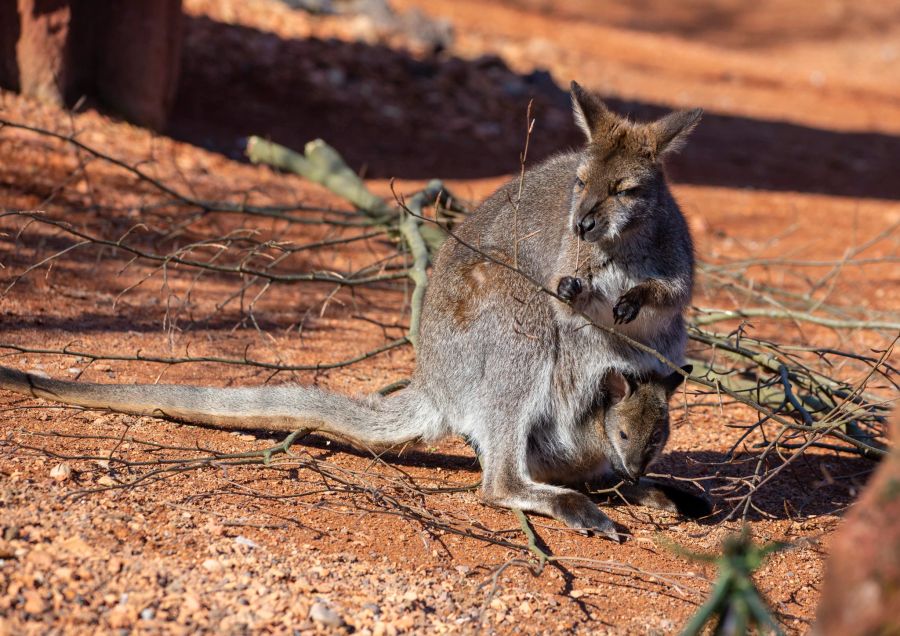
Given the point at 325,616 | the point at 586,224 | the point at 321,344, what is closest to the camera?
the point at 325,616

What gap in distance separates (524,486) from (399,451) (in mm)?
685

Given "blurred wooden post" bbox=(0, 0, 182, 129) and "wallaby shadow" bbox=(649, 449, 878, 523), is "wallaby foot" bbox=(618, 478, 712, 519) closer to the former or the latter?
"wallaby shadow" bbox=(649, 449, 878, 523)

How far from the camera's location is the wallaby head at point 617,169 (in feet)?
13.4

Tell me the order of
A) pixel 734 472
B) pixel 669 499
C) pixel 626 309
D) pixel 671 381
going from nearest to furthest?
pixel 626 309, pixel 671 381, pixel 669 499, pixel 734 472

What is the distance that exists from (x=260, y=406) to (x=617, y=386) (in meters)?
1.60

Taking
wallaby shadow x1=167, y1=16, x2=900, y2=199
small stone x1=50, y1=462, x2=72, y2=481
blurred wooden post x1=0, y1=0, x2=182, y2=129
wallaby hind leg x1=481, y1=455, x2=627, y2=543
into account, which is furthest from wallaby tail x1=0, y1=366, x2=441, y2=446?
wallaby shadow x1=167, y1=16, x2=900, y2=199

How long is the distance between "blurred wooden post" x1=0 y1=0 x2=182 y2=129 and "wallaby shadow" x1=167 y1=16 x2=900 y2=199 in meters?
0.60

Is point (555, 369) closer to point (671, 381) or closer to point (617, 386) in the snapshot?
point (617, 386)

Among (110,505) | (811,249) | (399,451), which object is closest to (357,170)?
(811,249)

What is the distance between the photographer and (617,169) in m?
4.20

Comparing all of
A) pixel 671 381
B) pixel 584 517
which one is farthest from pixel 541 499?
pixel 671 381

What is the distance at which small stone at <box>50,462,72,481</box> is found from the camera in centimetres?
370

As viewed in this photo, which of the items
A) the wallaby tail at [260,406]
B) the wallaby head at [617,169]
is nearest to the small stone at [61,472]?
the wallaby tail at [260,406]

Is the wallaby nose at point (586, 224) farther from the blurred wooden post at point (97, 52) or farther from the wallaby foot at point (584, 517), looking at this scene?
the blurred wooden post at point (97, 52)
